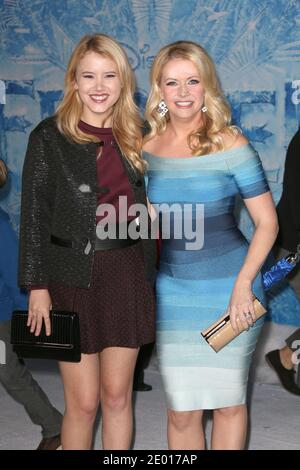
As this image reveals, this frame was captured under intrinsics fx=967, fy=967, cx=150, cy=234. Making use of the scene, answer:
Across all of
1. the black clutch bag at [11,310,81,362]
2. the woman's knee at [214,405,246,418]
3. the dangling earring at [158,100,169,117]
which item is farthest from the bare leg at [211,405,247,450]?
the dangling earring at [158,100,169,117]

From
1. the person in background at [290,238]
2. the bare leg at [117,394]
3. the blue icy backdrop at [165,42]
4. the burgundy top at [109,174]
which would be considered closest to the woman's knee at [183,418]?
the bare leg at [117,394]

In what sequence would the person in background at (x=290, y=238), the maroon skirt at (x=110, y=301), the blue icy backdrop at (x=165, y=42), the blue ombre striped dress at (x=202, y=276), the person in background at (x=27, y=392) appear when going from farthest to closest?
the blue icy backdrop at (x=165, y=42) < the person in background at (x=290, y=238) < the person in background at (x=27, y=392) < the maroon skirt at (x=110, y=301) < the blue ombre striped dress at (x=202, y=276)

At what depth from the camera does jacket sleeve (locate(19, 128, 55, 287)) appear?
3.13m

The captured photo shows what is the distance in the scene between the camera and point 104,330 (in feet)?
10.5

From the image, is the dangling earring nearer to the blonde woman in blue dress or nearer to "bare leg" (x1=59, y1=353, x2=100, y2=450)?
the blonde woman in blue dress

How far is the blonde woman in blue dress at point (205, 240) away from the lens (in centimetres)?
306

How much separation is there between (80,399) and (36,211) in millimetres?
643

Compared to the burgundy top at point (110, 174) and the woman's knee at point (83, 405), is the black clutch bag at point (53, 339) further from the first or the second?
the burgundy top at point (110, 174)

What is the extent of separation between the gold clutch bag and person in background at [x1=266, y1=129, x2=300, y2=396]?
1550 mm

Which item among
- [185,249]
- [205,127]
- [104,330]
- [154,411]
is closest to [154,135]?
[205,127]

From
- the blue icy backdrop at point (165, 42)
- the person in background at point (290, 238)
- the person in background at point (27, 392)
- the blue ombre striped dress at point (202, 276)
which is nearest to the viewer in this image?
the blue ombre striped dress at point (202, 276)

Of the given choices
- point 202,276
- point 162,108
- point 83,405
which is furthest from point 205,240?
point 83,405

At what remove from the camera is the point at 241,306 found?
3.06m

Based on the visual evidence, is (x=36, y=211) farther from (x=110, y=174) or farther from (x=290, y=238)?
(x=290, y=238)
